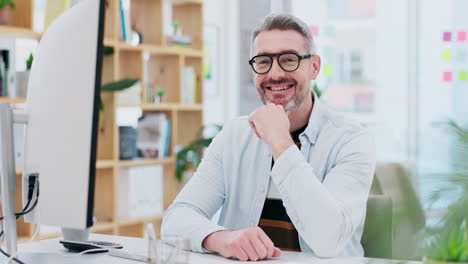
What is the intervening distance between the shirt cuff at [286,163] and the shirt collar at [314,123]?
249mm

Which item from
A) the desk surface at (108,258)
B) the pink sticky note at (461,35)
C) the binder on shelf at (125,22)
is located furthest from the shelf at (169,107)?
the desk surface at (108,258)

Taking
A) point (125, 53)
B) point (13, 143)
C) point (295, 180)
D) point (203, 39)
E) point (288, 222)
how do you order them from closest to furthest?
point (13, 143) < point (295, 180) < point (288, 222) < point (125, 53) < point (203, 39)

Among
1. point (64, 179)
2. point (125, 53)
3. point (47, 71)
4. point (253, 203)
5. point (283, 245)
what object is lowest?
point (283, 245)

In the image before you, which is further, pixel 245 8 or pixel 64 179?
pixel 245 8

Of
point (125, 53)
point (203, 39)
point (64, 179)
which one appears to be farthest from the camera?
point (203, 39)

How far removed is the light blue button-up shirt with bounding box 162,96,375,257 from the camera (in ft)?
5.05

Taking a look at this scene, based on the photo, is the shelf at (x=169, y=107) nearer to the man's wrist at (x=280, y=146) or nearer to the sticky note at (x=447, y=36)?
the sticky note at (x=447, y=36)

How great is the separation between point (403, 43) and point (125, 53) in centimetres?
226

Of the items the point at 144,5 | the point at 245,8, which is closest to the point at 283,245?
the point at 144,5

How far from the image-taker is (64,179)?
44.0 inches

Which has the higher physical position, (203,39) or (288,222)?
(203,39)

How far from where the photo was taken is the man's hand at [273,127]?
1.65m

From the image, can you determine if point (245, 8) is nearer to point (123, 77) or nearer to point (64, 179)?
point (123, 77)

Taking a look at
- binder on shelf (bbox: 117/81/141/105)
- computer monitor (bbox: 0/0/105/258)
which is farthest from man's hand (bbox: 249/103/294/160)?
binder on shelf (bbox: 117/81/141/105)
